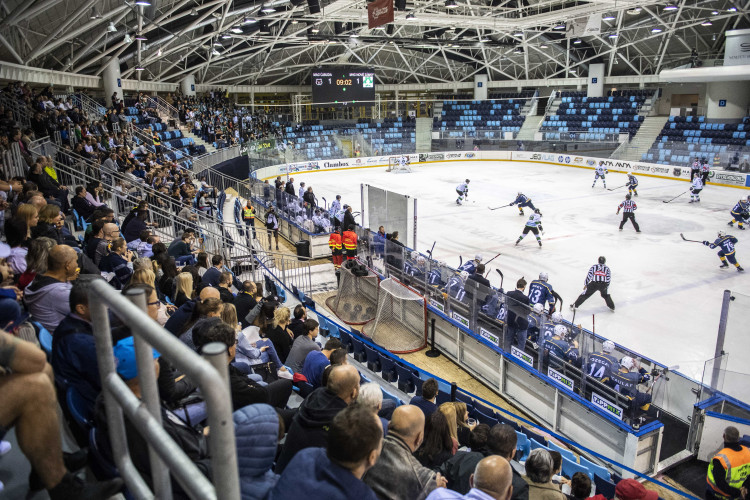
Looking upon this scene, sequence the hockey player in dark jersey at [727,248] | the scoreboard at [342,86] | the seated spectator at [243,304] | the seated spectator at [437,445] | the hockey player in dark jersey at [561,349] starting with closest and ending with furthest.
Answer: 1. the seated spectator at [437,445]
2. the seated spectator at [243,304]
3. the hockey player in dark jersey at [561,349]
4. the hockey player in dark jersey at [727,248]
5. the scoreboard at [342,86]

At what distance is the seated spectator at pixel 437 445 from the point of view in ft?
13.5

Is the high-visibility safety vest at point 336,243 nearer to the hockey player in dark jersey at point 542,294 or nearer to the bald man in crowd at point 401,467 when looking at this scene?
the hockey player in dark jersey at point 542,294

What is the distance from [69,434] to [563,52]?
4544cm

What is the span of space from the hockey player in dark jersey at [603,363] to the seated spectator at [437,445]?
4462 millimetres

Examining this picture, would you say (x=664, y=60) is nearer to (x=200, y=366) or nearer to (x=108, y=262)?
(x=108, y=262)

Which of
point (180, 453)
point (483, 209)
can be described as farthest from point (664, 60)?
point (180, 453)

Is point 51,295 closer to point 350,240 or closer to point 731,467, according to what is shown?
point 731,467

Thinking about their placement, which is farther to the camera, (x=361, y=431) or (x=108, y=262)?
(x=108, y=262)

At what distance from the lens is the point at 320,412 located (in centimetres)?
301

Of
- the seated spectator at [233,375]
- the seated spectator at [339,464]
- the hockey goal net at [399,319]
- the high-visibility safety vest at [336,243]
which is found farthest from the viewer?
the high-visibility safety vest at [336,243]

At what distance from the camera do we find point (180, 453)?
1646 millimetres

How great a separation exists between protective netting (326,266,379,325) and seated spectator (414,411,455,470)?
7545 millimetres

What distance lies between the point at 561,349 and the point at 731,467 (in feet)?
9.54

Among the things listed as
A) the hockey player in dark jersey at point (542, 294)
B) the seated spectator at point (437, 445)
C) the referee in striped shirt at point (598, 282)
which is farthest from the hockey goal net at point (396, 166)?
the seated spectator at point (437, 445)
